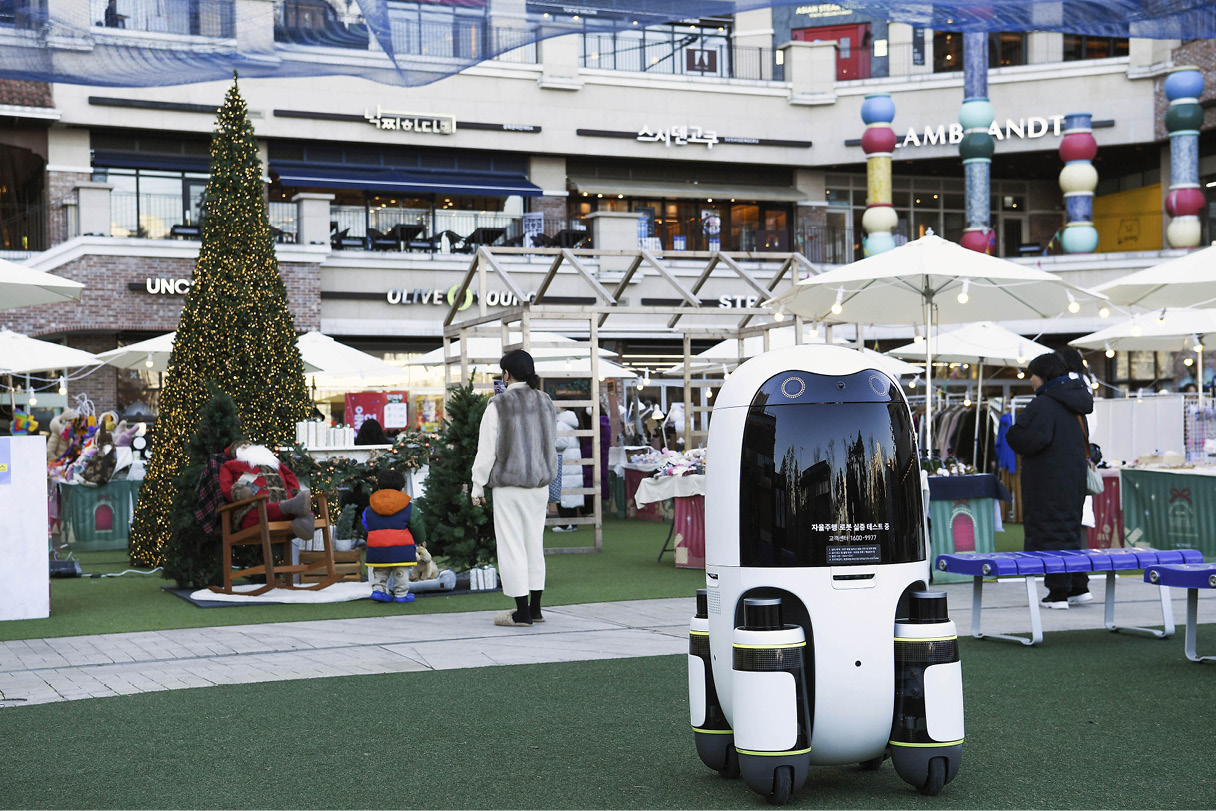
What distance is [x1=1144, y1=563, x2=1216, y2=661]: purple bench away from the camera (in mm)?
6559

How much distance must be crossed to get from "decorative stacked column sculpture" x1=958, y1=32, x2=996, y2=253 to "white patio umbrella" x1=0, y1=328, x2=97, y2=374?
71.9 ft

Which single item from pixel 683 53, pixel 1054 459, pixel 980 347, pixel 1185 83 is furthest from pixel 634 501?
pixel 1185 83

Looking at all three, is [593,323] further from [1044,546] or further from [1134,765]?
[1134,765]

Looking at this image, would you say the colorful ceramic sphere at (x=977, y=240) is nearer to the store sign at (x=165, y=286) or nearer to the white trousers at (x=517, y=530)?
the store sign at (x=165, y=286)

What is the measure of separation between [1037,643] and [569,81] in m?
Answer: 28.1

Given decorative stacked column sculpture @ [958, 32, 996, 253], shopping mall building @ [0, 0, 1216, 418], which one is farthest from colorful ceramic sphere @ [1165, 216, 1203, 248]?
decorative stacked column sculpture @ [958, 32, 996, 253]

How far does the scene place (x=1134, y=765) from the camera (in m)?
4.64

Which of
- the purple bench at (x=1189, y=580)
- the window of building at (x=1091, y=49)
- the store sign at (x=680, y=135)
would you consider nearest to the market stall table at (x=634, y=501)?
the purple bench at (x=1189, y=580)

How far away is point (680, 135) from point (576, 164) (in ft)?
9.15

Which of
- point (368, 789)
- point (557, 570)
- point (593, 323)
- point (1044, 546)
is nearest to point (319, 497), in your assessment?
point (557, 570)

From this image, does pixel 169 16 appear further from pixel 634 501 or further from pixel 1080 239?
pixel 1080 239

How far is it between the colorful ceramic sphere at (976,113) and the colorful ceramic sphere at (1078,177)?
87.6 inches

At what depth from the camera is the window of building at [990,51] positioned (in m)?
36.5

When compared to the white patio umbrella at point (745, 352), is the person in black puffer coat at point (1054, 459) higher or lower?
lower
